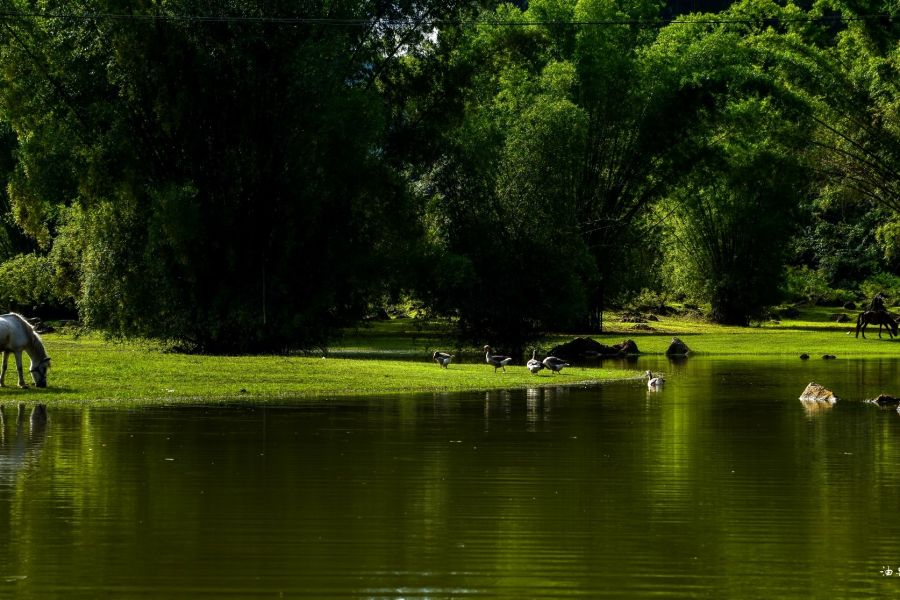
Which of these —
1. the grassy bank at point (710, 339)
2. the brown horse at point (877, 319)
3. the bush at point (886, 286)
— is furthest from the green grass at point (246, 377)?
the bush at point (886, 286)

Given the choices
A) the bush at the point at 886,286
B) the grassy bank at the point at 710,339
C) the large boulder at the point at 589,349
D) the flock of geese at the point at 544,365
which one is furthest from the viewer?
the bush at the point at 886,286

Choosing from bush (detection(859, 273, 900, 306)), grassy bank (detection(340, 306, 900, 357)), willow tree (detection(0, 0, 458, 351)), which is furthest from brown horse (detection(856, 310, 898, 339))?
willow tree (detection(0, 0, 458, 351))

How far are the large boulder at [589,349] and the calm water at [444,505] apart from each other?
24684 mm

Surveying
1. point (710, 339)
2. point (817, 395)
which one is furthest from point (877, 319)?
point (817, 395)

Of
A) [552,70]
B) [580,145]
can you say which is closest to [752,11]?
[552,70]

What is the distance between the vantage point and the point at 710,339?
55000 mm

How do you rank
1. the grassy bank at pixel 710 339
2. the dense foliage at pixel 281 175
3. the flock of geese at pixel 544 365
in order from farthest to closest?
the grassy bank at pixel 710 339, the dense foliage at pixel 281 175, the flock of geese at pixel 544 365

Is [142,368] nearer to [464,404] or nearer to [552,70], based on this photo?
[464,404]

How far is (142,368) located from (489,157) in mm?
16820

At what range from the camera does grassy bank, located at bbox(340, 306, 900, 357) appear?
4738 centimetres

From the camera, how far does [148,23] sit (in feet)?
114

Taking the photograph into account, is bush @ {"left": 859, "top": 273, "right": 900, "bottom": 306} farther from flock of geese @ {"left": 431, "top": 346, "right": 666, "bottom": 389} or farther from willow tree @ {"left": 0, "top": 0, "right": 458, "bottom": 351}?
flock of geese @ {"left": 431, "top": 346, "right": 666, "bottom": 389}

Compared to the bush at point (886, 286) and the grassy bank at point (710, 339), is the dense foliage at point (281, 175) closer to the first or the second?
the grassy bank at point (710, 339)

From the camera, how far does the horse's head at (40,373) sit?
22750 mm
